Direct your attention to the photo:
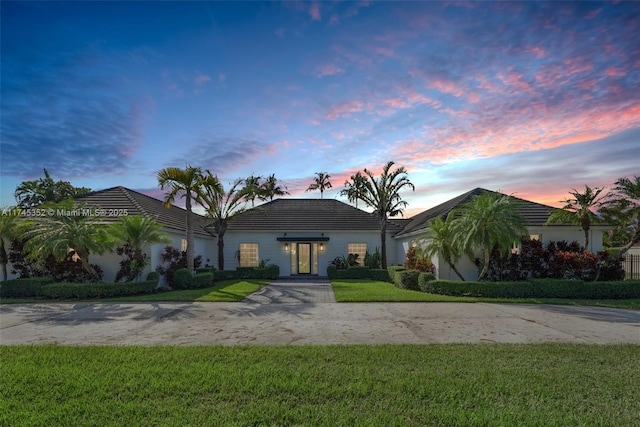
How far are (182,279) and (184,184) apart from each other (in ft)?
15.3

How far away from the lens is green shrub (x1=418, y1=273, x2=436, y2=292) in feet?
48.2

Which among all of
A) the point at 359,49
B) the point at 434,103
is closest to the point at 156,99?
the point at 359,49

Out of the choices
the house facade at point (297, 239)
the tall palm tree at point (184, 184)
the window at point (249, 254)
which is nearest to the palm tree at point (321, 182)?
the house facade at point (297, 239)

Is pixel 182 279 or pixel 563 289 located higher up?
pixel 182 279

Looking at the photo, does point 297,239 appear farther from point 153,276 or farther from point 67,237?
point 67,237

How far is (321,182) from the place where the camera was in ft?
149

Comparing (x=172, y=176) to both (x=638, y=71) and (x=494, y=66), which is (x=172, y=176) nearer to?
(x=494, y=66)

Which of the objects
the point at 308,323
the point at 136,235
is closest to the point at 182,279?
the point at 136,235

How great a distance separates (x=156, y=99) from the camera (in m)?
11.3

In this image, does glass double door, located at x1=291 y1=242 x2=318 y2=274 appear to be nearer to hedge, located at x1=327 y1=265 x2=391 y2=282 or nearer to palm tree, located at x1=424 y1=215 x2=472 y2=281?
hedge, located at x1=327 y1=265 x2=391 y2=282

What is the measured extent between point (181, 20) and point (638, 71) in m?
12.8

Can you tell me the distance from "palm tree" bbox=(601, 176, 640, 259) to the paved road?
6.43 m

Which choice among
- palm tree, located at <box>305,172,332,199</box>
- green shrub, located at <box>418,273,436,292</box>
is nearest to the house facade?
green shrub, located at <box>418,273,436,292</box>

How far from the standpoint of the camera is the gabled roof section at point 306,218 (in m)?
24.8
